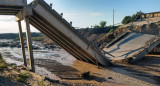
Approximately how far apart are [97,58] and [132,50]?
17.1 ft

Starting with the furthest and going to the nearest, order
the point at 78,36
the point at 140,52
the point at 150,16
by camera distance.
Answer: the point at 150,16 < the point at 140,52 < the point at 78,36

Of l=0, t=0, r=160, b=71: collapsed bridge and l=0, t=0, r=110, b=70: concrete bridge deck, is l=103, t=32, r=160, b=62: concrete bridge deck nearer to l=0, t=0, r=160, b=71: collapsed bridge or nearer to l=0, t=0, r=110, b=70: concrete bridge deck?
l=0, t=0, r=160, b=71: collapsed bridge

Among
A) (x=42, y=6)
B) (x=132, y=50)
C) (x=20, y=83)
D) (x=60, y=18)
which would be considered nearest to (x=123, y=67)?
(x=132, y=50)

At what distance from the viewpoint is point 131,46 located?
18562mm

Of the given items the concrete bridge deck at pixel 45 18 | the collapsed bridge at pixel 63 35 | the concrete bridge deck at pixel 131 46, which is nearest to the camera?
the concrete bridge deck at pixel 45 18

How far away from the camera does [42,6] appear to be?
1152cm

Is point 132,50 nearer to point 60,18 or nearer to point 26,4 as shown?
point 60,18

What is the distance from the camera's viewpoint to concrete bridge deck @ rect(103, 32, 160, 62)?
16859 millimetres

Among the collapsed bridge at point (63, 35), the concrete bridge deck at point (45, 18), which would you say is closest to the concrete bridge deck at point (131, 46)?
the collapsed bridge at point (63, 35)

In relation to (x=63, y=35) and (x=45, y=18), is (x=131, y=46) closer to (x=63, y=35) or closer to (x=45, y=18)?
(x=63, y=35)

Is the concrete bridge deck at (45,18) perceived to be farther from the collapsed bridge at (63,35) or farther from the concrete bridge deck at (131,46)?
Answer: the concrete bridge deck at (131,46)

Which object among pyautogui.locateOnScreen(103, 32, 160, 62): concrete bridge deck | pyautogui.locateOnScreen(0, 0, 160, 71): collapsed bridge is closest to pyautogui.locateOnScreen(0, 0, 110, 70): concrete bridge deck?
pyautogui.locateOnScreen(0, 0, 160, 71): collapsed bridge

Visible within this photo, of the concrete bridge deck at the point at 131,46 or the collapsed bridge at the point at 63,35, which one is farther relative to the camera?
the concrete bridge deck at the point at 131,46

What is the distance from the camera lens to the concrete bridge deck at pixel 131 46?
55.3 feet
